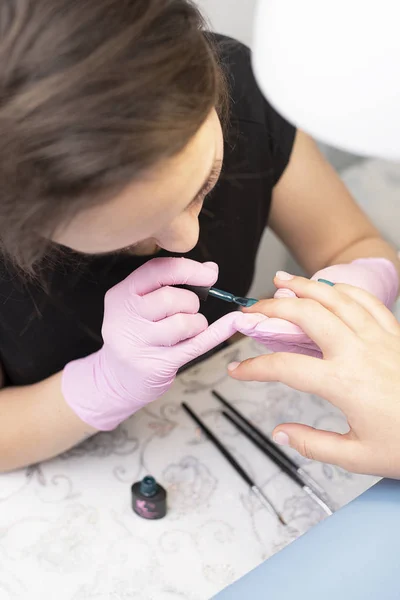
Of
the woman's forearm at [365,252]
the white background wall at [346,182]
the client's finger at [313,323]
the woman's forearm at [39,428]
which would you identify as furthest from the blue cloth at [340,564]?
the white background wall at [346,182]

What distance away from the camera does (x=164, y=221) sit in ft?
1.49

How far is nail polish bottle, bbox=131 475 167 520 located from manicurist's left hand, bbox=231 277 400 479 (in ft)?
0.50

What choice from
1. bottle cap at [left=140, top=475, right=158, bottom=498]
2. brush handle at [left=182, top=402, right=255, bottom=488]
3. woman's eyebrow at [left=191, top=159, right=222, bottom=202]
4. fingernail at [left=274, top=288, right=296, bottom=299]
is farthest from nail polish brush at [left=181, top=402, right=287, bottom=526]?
woman's eyebrow at [left=191, top=159, right=222, bottom=202]

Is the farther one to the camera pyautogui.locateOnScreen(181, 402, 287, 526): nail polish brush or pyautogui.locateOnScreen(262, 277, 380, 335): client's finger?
pyautogui.locateOnScreen(181, 402, 287, 526): nail polish brush

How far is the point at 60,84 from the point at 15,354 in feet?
1.41

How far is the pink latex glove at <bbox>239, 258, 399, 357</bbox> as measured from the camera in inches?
22.9

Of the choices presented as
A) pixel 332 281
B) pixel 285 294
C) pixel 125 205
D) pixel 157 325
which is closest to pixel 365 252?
pixel 332 281

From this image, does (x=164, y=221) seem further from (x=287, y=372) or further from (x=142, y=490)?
(x=142, y=490)

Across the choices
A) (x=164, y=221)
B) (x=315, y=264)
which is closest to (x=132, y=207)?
(x=164, y=221)

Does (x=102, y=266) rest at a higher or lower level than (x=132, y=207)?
lower

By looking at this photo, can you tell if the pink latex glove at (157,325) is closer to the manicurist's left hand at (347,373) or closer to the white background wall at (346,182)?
the manicurist's left hand at (347,373)

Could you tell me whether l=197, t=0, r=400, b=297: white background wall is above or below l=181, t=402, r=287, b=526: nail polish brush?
above

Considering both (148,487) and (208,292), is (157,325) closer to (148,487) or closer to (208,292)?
(208,292)

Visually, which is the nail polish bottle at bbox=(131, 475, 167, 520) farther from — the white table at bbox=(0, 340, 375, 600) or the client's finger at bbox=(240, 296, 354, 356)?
the client's finger at bbox=(240, 296, 354, 356)
